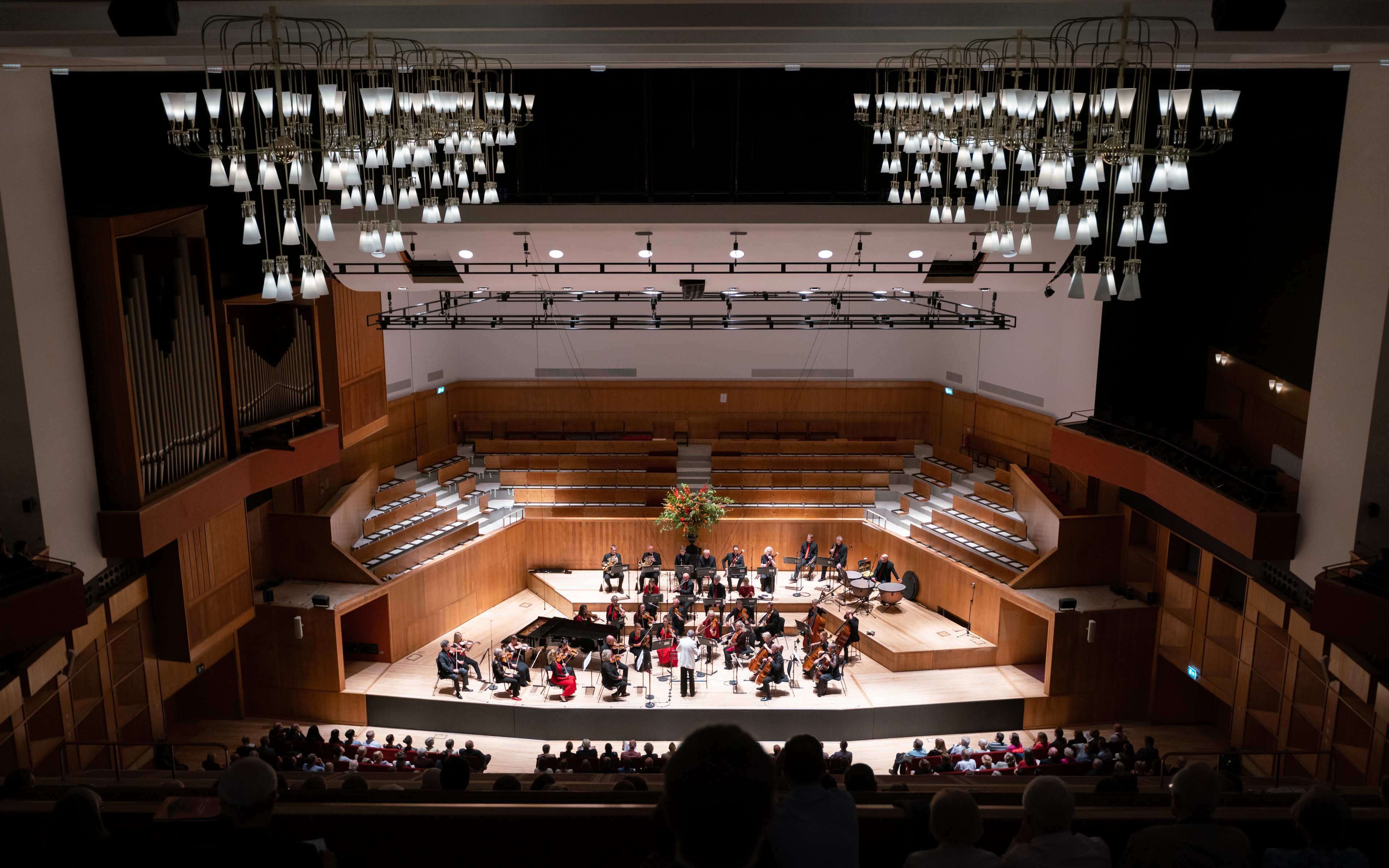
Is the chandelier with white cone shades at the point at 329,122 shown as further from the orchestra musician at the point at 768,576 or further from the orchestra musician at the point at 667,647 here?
the orchestra musician at the point at 768,576

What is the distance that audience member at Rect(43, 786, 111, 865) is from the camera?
2.52 meters

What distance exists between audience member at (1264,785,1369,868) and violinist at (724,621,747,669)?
30.1 ft

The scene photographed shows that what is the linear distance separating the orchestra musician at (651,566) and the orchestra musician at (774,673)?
2350 mm

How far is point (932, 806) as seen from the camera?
8.05 ft

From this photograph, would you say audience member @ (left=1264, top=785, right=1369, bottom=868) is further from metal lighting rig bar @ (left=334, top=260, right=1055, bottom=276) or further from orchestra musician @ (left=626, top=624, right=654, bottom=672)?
orchestra musician @ (left=626, top=624, right=654, bottom=672)

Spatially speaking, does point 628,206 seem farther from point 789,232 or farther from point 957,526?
point 957,526

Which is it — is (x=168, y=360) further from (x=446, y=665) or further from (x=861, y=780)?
(x=861, y=780)

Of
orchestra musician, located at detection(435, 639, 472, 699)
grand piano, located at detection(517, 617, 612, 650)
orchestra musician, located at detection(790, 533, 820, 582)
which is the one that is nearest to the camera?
orchestra musician, located at detection(435, 639, 472, 699)

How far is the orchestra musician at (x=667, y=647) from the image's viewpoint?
11.6m

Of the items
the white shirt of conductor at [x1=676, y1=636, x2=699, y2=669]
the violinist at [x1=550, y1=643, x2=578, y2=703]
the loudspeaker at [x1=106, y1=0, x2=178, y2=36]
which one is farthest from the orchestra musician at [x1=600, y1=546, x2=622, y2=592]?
the loudspeaker at [x1=106, y1=0, x2=178, y2=36]

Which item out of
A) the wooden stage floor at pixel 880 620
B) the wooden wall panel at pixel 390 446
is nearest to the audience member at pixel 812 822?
the wooden stage floor at pixel 880 620

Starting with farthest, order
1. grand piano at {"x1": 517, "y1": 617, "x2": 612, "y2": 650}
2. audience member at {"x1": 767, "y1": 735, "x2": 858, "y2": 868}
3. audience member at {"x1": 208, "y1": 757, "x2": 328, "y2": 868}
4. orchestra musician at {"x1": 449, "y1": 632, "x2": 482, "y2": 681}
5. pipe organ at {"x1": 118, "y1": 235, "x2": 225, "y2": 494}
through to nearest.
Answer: grand piano at {"x1": 517, "y1": 617, "x2": 612, "y2": 650} < orchestra musician at {"x1": 449, "y1": 632, "x2": 482, "y2": 681} < pipe organ at {"x1": 118, "y1": 235, "x2": 225, "y2": 494} < audience member at {"x1": 767, "y1": 735, "x2": 858, "y2": 868} < audience member at {"x1": 208, "y1": 757, "x2": 328, "y2": 868}

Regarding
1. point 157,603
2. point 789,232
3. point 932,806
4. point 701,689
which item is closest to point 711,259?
point 789,232

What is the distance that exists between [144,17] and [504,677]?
8.32m
